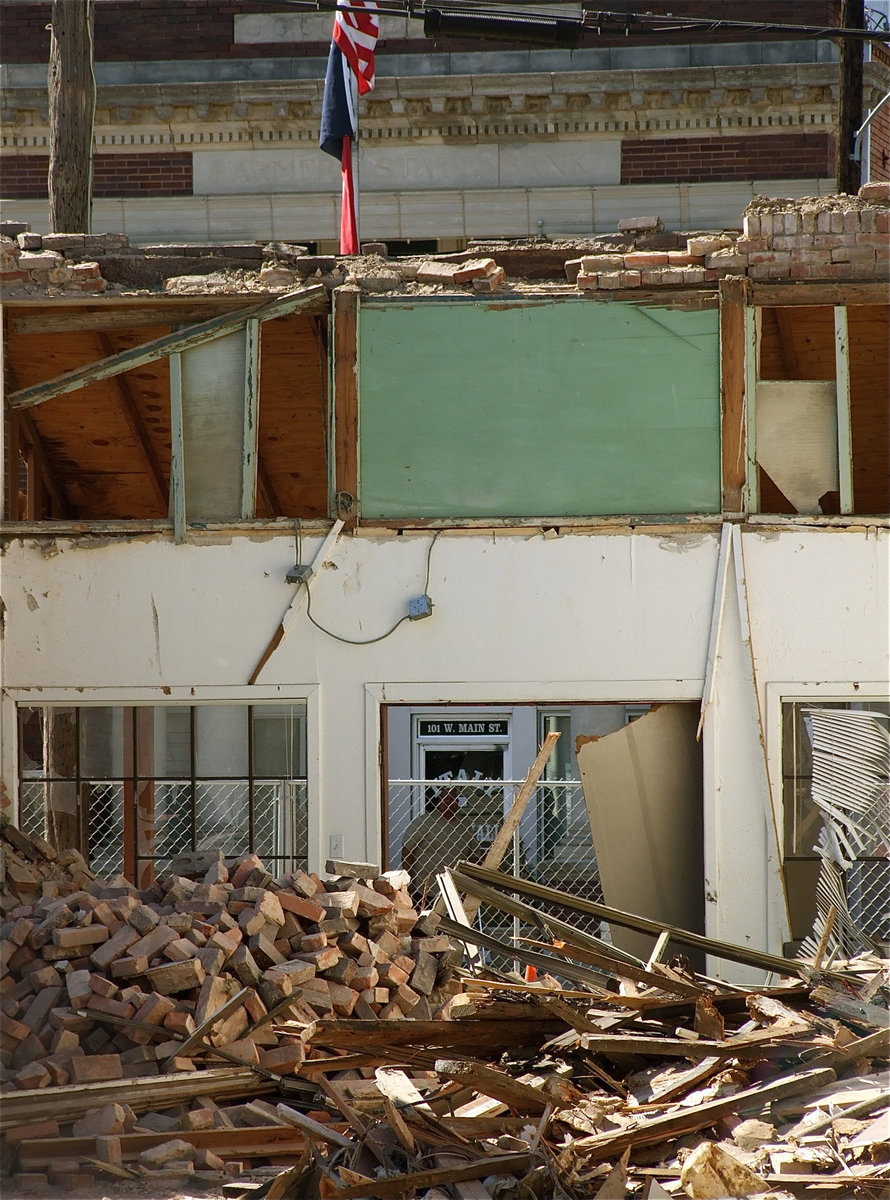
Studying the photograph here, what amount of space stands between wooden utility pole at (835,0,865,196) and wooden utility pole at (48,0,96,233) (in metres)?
8.32

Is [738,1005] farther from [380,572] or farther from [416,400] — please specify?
[416,400]

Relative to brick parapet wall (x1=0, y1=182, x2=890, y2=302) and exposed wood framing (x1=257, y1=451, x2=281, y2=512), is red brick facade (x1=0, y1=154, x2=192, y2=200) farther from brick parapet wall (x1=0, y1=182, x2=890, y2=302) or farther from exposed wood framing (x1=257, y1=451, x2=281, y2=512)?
brick parapet wall (x1=0, y1=182, x2=890, y2=302)

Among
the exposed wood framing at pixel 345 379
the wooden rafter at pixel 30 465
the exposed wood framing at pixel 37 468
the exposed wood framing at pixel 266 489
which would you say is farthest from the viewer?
the exposed wood framing at pixel 266 489

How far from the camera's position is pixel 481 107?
1705 centimetres

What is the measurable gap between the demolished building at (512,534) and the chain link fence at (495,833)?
121 inches

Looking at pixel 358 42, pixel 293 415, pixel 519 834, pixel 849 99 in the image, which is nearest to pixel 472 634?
pixel 293 415

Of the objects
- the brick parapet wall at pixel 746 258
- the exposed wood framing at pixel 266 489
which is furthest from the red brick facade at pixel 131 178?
the brick parapet wall at pixel 746 258

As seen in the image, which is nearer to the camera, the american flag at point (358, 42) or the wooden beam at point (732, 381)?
the wooden beam at point (732, 381)

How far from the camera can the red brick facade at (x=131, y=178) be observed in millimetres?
17344

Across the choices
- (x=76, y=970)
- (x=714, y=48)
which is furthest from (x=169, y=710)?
(x=714, y=48)

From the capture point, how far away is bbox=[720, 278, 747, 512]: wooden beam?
9375mm

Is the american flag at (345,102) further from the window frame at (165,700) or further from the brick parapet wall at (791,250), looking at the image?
the window frame at (165,700)

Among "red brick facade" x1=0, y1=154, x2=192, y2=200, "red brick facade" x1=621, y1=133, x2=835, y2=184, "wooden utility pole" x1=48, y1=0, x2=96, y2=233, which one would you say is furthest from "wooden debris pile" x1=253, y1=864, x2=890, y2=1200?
"red brick facade" x1=0, y1=154, x2=192, y2=200

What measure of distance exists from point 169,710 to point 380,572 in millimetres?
5869
